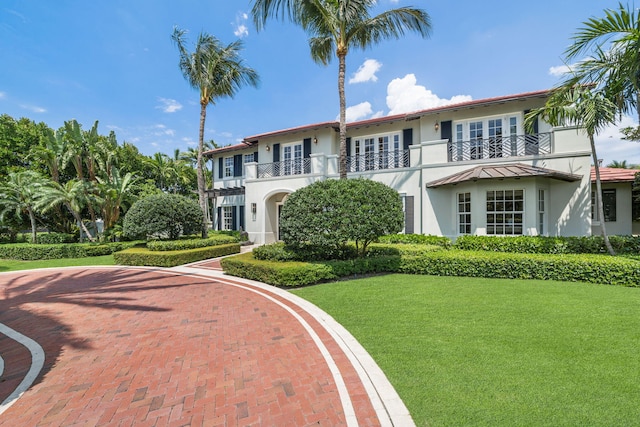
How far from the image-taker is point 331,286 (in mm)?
8961

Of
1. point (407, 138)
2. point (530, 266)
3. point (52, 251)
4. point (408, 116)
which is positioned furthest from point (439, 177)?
point (52, 251)

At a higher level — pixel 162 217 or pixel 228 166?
pixel 228 166

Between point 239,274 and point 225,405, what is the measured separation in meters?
7.86

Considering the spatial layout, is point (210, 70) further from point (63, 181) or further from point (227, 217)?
point (63, 181)

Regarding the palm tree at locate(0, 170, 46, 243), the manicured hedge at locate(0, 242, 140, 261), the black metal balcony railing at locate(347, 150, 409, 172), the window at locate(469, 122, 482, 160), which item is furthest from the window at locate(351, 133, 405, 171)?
the palm tree at locate(0, 170, 46, 243)

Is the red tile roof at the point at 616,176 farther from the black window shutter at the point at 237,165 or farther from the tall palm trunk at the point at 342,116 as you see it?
the black window shutter at the point at 237,165

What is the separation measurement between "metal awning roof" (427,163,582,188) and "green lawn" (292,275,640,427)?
4.81m

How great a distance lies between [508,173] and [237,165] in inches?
727

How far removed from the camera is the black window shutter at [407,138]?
1593 centimetres

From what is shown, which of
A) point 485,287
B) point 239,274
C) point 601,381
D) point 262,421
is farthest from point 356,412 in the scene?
point 239,274

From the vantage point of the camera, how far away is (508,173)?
11523 millimetres

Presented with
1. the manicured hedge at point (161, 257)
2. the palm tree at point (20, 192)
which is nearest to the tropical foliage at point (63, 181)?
the palm tree at point (20, 192)

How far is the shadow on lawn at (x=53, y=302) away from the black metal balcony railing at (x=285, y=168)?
32.1 ft

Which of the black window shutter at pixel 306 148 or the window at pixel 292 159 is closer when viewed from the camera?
the black window shutter at pixel 306 148
